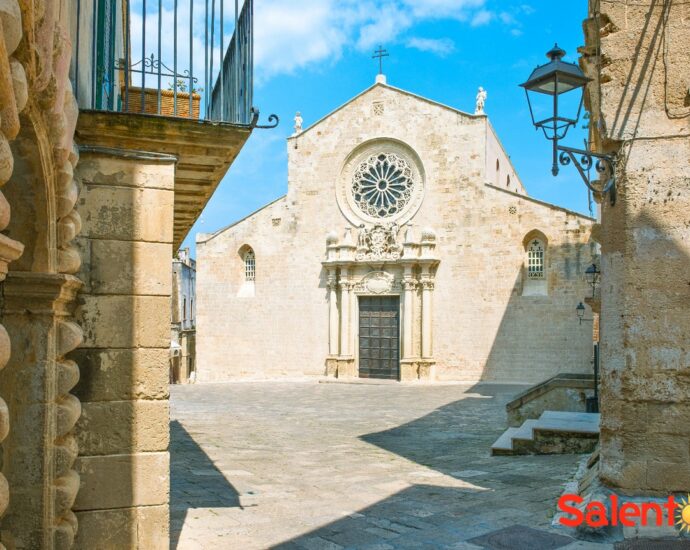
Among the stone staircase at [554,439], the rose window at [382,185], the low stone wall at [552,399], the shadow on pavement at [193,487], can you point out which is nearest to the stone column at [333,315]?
the rose window at [382,185]

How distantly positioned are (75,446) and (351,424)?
867 centimetres

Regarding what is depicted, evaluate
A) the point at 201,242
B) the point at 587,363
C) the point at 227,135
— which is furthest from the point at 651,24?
the point at 201,242

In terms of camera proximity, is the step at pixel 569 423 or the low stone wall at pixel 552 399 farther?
the low stone wall at pixel 552 399

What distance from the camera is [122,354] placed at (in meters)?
4.19

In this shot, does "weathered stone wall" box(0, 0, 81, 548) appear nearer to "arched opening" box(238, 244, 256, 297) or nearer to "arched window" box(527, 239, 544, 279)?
"arched window" box(527, 239, 544, 279)

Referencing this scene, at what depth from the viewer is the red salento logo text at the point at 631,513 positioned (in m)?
4.77

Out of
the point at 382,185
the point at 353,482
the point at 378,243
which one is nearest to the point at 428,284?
the point at 378,243

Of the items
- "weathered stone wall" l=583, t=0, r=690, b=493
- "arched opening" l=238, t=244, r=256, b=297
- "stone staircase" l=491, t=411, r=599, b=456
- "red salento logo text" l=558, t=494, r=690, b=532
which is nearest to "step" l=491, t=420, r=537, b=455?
"stone staircase" l=491, t=411, r=599, b=456

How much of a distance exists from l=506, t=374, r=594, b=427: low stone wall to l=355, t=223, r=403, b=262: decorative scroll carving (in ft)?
39.1

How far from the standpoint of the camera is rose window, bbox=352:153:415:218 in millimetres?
23828

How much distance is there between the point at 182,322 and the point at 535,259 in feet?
77.5

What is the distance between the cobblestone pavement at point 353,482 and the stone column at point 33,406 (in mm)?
1524

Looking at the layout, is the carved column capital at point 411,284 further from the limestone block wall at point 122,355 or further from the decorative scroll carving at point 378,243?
the limestone block wall at point 122,355

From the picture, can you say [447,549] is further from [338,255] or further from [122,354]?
[338,255]
